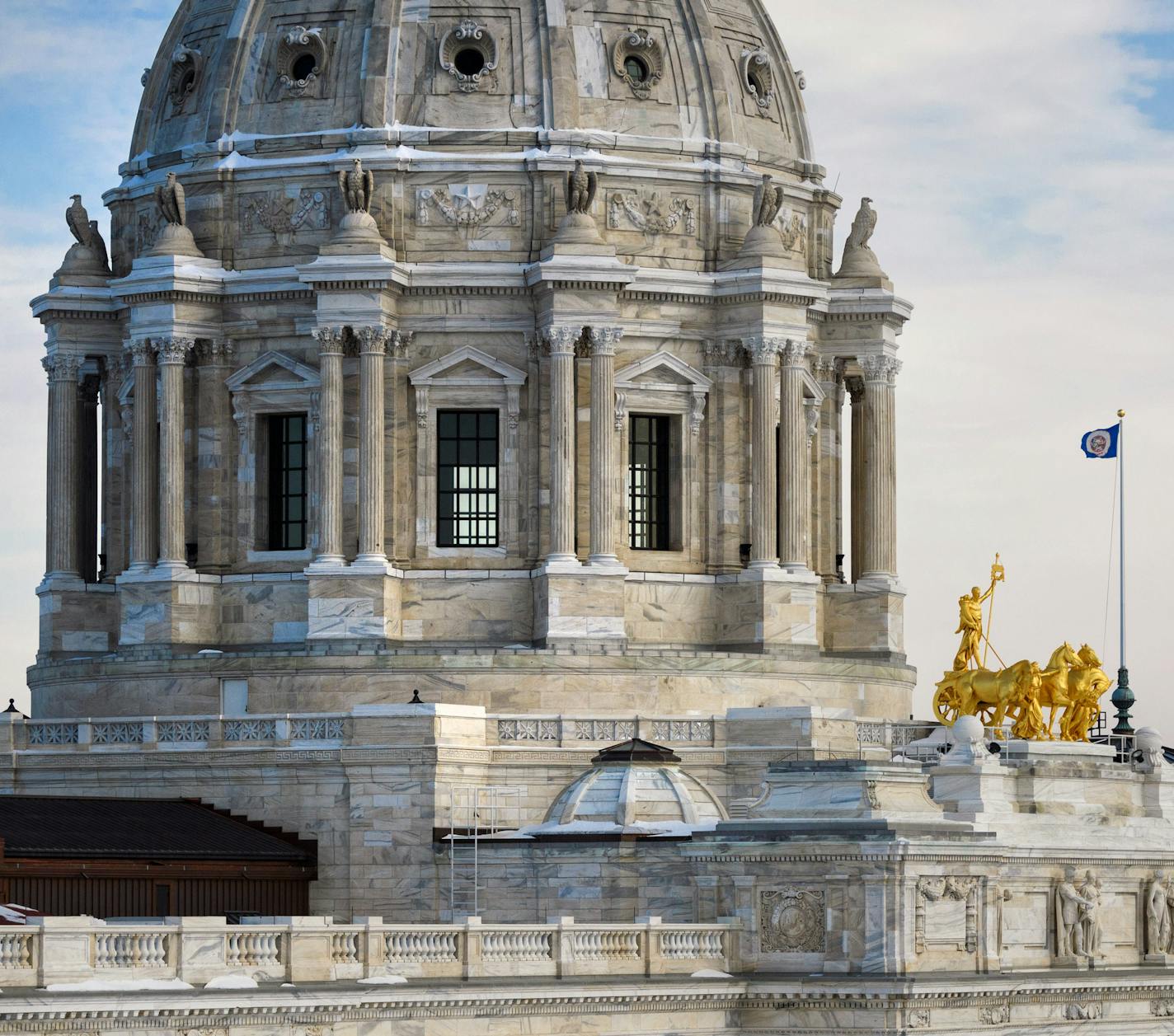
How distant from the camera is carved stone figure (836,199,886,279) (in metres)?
109

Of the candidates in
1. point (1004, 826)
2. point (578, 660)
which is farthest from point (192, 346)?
point (1004, 826)

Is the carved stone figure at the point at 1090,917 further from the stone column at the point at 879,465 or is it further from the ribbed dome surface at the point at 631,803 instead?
the stone column at the point at 879,465

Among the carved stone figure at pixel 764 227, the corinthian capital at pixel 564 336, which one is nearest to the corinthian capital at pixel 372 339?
the corinthian capital at pixel 564 336

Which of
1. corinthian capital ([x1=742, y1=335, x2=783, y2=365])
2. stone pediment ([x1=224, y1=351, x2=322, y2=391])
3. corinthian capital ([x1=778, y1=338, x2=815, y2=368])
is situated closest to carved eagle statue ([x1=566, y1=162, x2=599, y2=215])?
corinthian capital ([x1=742, y1=335, x2=783, y2=365])

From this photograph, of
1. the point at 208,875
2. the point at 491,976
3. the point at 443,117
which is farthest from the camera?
the point at 443,117

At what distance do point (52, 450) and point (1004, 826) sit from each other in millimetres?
32664

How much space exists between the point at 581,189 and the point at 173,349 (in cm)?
1164

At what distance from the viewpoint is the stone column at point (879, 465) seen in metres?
108

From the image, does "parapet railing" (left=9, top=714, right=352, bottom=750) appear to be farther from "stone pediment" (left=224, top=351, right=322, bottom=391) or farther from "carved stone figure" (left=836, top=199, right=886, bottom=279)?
"carved stone figure" (left=836, top=199, right=886, bottom=279)

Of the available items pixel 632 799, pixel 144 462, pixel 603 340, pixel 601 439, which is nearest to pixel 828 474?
pixel 601 439

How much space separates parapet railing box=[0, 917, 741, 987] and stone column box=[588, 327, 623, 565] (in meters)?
21.1

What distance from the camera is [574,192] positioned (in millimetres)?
102062

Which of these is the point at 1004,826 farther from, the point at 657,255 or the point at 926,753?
the point at 657,255

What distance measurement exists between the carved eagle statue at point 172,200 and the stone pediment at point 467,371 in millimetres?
7919
